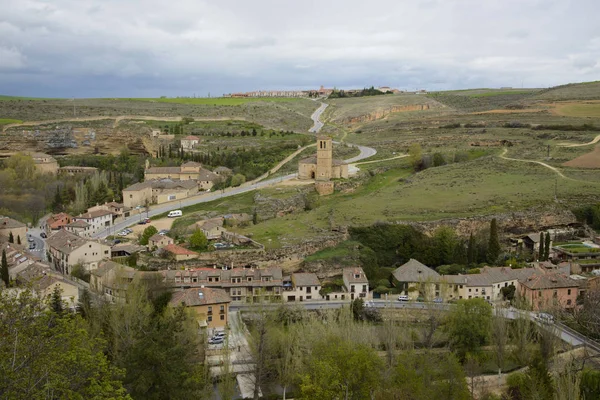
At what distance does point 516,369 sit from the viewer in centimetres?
2588

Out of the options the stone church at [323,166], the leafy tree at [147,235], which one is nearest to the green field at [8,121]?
the stone church at [323,166]

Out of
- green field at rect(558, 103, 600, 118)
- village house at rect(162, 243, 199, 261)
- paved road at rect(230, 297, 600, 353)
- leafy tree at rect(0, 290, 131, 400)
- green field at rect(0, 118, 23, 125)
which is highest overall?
green field at rect(558, 103, 600, 118)

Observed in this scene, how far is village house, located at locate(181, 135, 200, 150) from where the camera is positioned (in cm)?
7475

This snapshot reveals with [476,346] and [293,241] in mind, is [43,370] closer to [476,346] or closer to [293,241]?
[476,346]

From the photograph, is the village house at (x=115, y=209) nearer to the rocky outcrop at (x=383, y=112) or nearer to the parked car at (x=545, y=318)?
the parked car at (x=545, y=318)

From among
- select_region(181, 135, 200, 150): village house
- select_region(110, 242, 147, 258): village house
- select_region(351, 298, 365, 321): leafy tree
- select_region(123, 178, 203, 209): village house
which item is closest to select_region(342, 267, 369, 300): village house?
select_region(351, 298, 365, 321): leafy tree

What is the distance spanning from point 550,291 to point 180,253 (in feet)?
74.4

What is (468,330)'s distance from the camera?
27.0 m

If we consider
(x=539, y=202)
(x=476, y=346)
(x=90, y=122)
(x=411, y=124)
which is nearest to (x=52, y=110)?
(x=90, y=122)

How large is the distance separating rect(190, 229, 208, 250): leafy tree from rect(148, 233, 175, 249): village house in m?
1.77

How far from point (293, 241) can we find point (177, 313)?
16.2m

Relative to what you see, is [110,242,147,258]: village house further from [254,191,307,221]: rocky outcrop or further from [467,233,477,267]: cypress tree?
[467,233,477,267]: cypress tree

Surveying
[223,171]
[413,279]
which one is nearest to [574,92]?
[223,171]

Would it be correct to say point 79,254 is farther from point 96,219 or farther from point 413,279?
point 413,279
